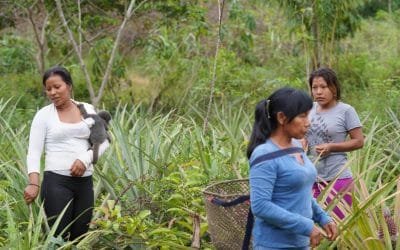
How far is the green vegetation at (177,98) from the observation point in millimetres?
5152

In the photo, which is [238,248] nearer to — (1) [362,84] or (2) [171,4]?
(2) [171,4]

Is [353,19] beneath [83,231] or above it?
above

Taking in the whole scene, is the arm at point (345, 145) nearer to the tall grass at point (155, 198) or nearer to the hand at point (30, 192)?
the tall grass at point (155, 198)

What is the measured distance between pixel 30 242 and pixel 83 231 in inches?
22.6

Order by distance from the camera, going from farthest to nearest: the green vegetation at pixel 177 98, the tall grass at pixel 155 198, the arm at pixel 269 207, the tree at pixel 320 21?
the tree at pixel 320 21, the green vegetation at pixel 177 98, the tall grass at pixel 155 198, the arm at pixel 269 207

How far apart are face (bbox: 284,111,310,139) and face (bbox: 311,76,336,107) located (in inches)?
63.3

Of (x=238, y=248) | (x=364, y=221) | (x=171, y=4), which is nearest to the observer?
(x=238, y=248)

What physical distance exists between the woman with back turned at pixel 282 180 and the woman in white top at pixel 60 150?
164cm

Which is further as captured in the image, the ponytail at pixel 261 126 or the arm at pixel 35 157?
the arm at pixel 35 157

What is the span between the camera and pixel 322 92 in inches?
199

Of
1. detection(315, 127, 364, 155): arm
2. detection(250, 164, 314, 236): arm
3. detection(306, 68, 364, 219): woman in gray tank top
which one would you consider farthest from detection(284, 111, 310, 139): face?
detection(306, 68, 364, 219): woman in gray tank top

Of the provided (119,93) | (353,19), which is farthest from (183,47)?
(353,19)

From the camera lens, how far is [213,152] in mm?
6531

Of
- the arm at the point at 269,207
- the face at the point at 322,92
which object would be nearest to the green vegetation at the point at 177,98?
the face at the point at 322,92
